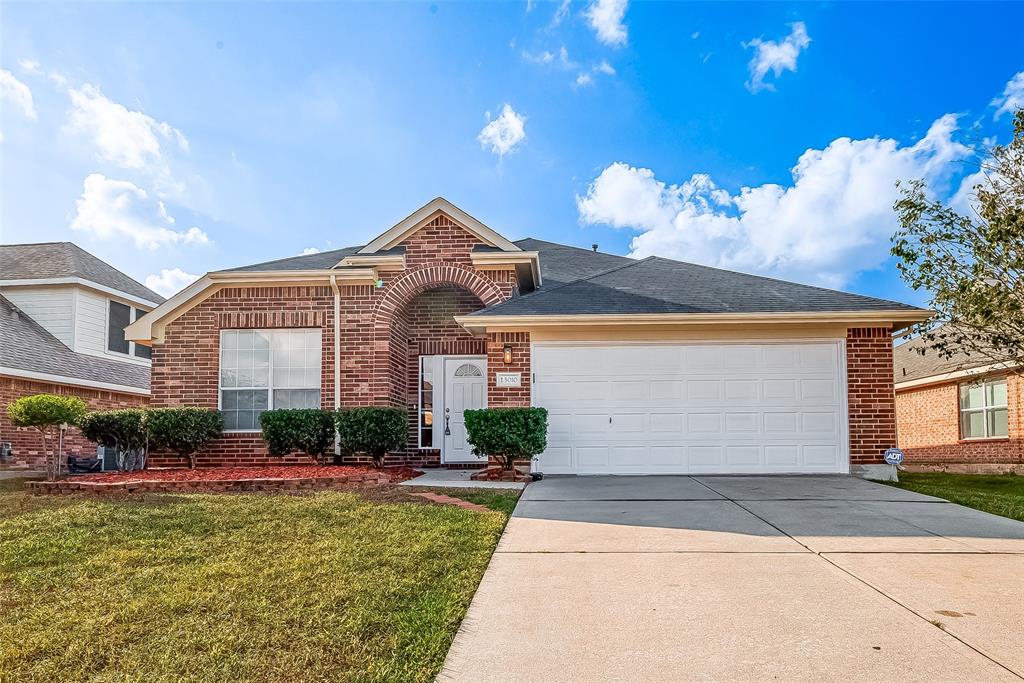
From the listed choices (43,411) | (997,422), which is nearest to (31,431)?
(43,411)

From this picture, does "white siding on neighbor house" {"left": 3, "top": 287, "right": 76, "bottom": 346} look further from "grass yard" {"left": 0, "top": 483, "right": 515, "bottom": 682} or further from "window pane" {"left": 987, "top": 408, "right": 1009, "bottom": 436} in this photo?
"window pane" {"left": 987, "top": 408, "right": 1009, "bottom": 436}

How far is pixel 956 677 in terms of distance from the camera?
3.31 metres

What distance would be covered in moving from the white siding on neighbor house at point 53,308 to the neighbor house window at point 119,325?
48.8 inches

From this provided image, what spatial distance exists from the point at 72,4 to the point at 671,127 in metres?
11.4

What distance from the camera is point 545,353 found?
11.7 m

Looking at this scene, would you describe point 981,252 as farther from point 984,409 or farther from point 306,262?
point 306,262

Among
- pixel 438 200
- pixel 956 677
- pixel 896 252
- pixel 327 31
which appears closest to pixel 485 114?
pixel 438 200

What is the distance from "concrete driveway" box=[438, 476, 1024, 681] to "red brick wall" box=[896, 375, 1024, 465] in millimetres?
10821

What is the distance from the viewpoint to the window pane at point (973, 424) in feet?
59.0

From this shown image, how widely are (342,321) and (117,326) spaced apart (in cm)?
1070

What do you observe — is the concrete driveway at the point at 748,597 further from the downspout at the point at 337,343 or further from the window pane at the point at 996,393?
the window pane at the point at 996,393

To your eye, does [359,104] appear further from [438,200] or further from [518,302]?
[518,302]

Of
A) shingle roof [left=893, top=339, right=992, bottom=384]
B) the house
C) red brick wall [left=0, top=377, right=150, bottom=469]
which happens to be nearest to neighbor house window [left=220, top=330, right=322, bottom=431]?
the house

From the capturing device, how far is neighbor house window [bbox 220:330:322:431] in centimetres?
1321
